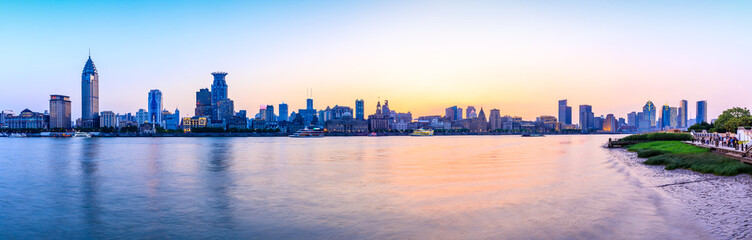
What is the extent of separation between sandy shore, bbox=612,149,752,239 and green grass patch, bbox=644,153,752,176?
782 mm

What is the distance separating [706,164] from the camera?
3697cm

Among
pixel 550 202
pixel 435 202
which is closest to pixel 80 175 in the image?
pixel 435 202

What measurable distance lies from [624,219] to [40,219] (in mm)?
27558

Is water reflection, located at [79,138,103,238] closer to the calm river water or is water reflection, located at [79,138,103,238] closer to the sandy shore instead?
the calm river water

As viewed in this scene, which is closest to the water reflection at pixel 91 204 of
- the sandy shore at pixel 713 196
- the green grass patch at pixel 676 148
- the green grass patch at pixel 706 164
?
the sandy shore at pixel 713 196

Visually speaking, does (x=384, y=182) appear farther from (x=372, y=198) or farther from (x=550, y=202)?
(x=550, y=202)

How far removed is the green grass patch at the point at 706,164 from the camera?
109 feet

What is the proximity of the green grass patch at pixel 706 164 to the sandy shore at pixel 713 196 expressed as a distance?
782mm

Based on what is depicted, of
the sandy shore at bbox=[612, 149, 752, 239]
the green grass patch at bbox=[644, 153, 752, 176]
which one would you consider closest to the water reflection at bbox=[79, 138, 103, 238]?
the sandy shore at bbox=[612, 149, 752, 239]

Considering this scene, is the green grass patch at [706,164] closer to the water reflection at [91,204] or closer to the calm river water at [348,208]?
the calm river water at [348,208]

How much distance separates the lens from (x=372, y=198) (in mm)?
26688

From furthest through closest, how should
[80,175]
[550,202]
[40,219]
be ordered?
1. [80,175]
2. [550,202]
3. [40,219]

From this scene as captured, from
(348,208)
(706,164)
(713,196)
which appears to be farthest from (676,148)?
(348,208)

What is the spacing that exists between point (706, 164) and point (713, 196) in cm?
1545
